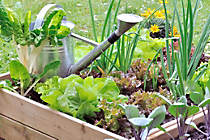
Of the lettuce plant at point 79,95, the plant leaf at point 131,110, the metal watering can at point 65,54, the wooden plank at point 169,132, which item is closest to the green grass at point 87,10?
the metal watering can at point 65,54

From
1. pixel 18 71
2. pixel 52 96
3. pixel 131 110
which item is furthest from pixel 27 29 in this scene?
pixel 131 110

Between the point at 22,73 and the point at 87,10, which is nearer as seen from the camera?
the point at 22,73

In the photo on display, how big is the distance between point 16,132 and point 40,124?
25 centimetres

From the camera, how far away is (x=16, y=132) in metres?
1.62

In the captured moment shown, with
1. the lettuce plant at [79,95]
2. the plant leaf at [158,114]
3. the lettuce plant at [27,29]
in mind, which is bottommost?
the lettuce plant at [79,95]

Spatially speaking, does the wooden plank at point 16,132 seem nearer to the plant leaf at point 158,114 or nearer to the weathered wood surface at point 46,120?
the weathered wood surface at point 46,120

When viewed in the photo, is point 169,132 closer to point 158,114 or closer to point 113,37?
point 158,114

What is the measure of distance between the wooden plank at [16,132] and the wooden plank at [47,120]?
2 cm

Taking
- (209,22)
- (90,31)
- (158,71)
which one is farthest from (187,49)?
(90,31)

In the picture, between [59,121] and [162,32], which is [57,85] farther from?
[162,32]

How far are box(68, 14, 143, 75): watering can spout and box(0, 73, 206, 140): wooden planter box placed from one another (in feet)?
1.27

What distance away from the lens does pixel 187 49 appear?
1380 mm

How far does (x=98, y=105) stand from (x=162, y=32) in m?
1.77

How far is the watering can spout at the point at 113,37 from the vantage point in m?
1.41
